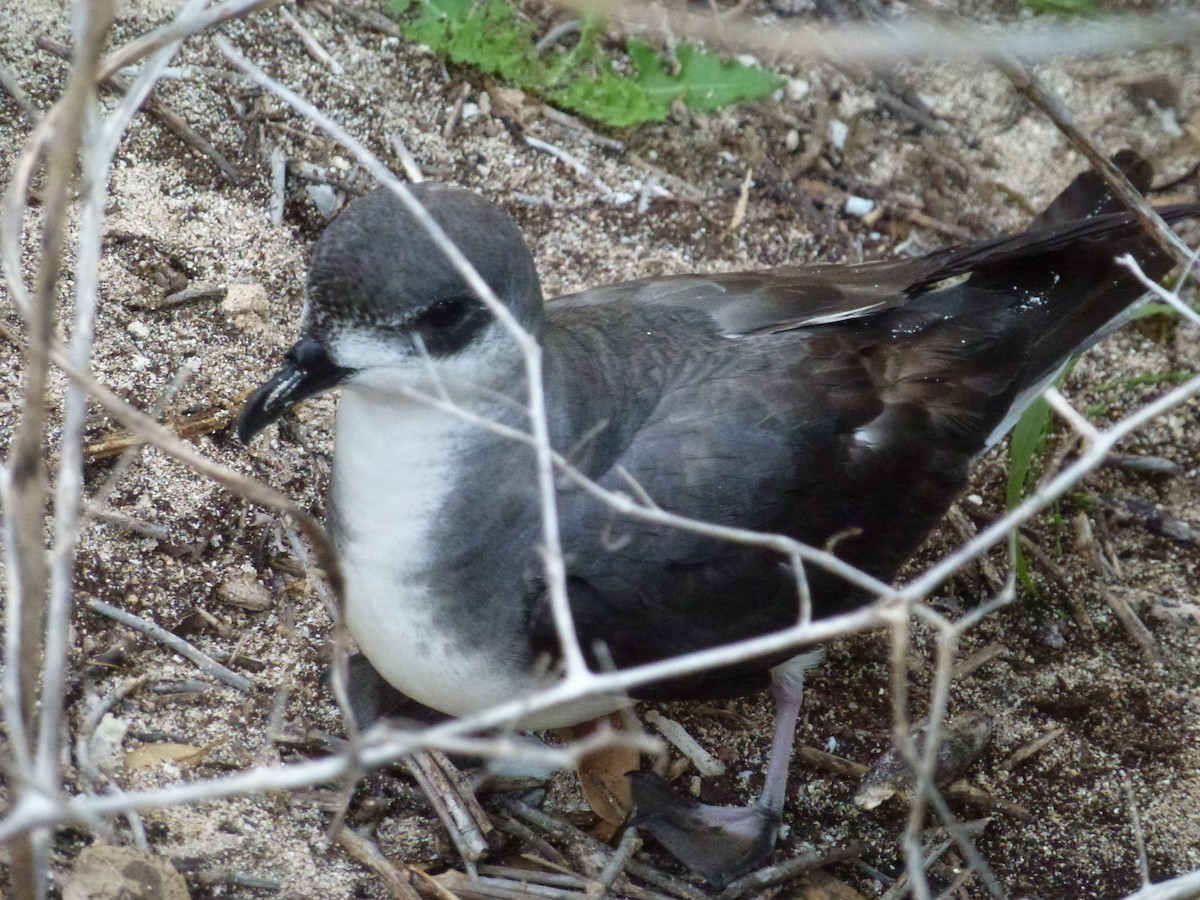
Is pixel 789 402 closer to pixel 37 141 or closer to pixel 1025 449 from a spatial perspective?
pixel 1025 449

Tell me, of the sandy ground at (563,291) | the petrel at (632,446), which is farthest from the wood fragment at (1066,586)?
the petrel at (632,446)

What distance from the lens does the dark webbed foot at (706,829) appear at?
3.73 metres

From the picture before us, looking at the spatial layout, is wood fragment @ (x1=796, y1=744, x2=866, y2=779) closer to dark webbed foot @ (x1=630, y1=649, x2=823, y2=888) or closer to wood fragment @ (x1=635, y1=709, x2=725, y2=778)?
dark webbed foot @ (x1=630, y1=649, x2=823, y2=888)

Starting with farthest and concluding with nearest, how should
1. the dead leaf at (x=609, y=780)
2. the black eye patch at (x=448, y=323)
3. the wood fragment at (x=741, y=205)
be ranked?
the wood fragment at (x=741, y=205) < the dead leaf at (x=609, y=780) < the black eye patch at (x=448, y=323)

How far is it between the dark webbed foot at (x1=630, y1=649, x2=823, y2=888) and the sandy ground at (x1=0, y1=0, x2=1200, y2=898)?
0.13 meters

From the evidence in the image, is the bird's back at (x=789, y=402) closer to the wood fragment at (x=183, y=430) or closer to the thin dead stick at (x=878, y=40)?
the wood fragment at (x=183, y=430)

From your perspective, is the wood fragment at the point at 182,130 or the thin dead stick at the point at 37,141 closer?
the thin dead stick at the point at 37,141

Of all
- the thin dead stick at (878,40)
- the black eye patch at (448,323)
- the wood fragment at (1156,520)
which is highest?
the thin dead stick at (878,40)

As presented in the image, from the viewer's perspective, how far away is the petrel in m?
3.25

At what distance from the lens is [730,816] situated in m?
3.90

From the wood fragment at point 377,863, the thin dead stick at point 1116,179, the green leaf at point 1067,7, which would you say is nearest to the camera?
the wood fragment at point 377,863

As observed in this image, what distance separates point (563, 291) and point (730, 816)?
6.58 ft

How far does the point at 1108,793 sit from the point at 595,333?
2038mm

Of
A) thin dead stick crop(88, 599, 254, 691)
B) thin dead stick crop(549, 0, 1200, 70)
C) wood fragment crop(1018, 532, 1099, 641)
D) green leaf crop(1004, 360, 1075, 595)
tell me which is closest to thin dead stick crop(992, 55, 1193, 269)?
green leaf crop(1004, 360, 1075, 595)
